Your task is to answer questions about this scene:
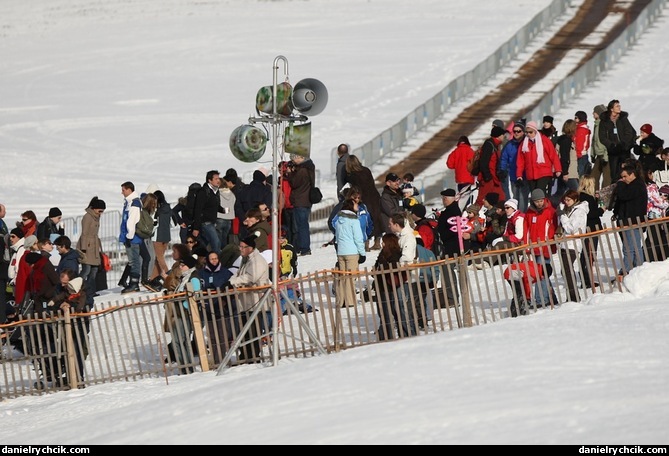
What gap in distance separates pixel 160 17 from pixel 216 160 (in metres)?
27.1

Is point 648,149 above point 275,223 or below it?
above

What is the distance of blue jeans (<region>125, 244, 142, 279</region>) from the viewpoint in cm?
2127

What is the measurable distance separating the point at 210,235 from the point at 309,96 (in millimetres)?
6652

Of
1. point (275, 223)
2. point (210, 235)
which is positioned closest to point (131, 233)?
point (210, 235)

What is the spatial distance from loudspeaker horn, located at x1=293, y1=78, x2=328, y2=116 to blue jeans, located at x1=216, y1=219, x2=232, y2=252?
661cm

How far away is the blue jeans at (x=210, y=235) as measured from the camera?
21.0 m

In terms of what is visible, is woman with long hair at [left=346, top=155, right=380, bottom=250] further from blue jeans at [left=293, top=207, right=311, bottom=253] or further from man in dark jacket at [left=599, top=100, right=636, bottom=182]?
man in dark jacket at [left=599, top=100, right=636, bottom=182]

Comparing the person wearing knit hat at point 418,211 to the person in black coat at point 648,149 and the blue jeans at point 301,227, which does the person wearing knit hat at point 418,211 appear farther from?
the person in black coat at point 648,149

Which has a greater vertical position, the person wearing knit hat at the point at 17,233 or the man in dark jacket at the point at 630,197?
the person wearing knit hat at the point at 17,233

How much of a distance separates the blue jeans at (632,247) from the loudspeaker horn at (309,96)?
11.5ft

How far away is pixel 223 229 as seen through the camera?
2123 cm

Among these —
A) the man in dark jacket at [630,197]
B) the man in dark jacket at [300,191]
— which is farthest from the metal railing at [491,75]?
the man in dark jacket at [630,197]

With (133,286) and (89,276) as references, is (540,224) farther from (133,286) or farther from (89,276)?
(133,286)
